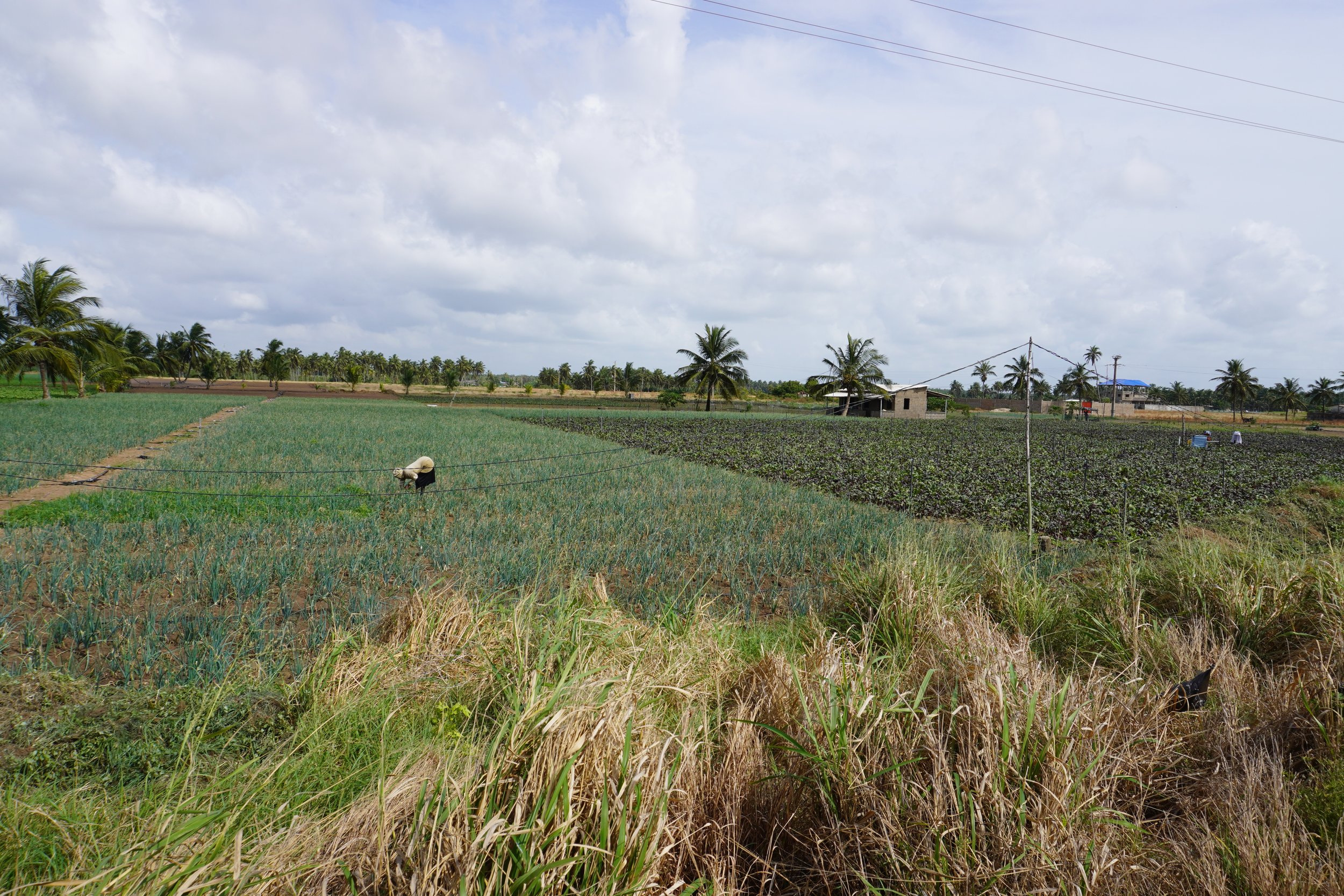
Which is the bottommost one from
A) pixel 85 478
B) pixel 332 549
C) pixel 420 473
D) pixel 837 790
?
pixel 85 478

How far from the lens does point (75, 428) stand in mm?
18406

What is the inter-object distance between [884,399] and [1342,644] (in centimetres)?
5080

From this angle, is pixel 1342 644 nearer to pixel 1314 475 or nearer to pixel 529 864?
pixel 529 864

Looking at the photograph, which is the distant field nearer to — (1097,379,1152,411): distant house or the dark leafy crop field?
the dark leafy crop field

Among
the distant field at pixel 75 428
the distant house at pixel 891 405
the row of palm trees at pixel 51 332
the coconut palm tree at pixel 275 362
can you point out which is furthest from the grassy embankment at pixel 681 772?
the coconut palm tree at pixel 275 362

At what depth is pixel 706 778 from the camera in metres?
2.66

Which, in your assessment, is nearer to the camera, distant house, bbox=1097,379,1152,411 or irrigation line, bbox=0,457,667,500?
irrigation line, bbox=0,457,667,500

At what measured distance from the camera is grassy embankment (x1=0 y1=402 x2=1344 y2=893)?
6.78ft

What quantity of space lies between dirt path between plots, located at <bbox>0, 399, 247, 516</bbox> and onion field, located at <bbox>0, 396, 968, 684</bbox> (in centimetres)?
45

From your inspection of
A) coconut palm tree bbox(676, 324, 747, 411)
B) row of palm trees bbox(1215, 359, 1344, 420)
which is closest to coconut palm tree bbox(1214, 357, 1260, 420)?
row of palm trees bbox(1215, 359, 1344, 420)

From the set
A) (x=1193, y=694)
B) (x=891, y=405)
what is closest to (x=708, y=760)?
(x=1193, y=694)

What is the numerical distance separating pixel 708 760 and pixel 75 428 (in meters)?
22.7

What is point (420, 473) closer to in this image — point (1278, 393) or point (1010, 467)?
point (1010, 467)

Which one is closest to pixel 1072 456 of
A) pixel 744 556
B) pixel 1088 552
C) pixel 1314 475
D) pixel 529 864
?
pixel 1314 475
